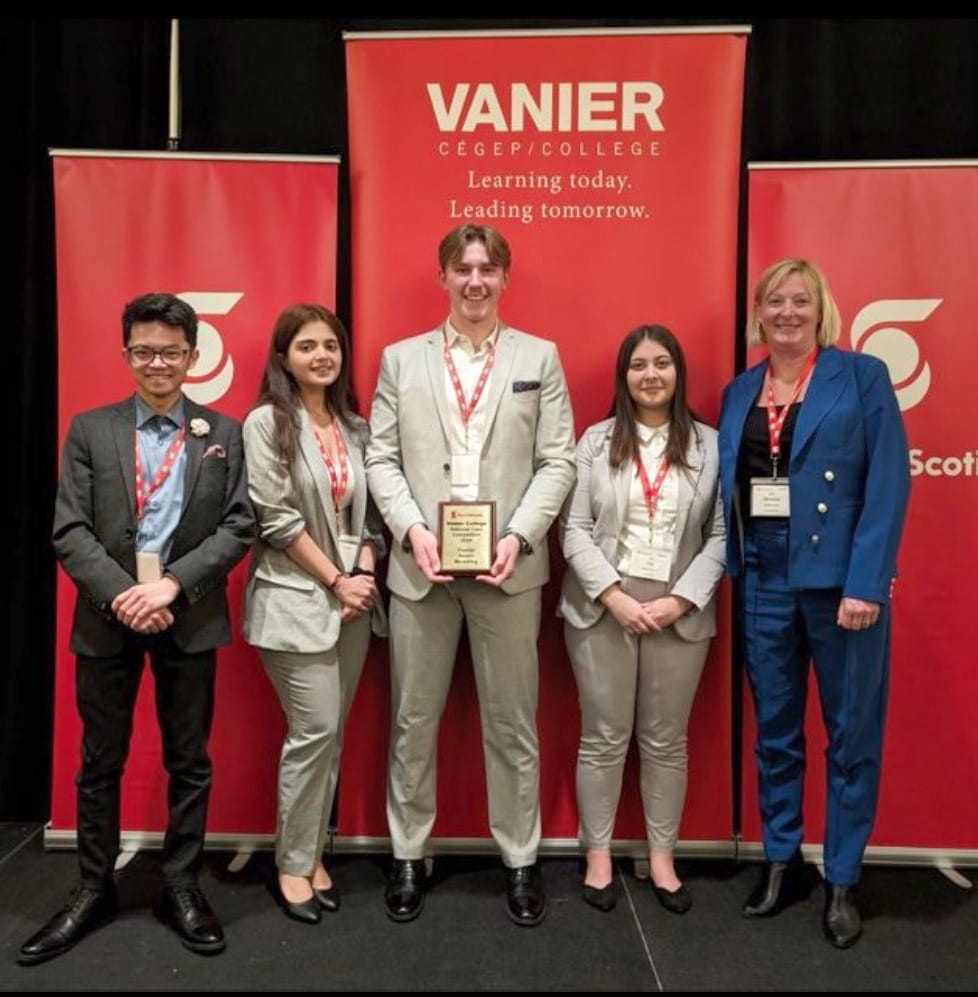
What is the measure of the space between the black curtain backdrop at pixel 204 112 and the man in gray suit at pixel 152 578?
108 centimetres

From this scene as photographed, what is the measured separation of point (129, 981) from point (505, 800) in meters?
1.10

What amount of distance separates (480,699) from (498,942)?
669mm

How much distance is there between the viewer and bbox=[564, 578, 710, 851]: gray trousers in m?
2.58

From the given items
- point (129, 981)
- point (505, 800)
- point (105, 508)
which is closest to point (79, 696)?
point (105, 508)

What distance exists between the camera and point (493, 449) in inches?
97.7

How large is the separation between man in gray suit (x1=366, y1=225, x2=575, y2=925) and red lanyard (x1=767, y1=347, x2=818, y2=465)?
1.90 ft

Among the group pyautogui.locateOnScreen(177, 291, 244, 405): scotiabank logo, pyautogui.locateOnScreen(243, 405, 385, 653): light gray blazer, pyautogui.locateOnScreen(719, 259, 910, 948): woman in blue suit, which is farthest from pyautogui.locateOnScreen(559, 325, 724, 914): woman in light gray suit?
pyautogui.locateOnScreen(177, 291, 244, 405): scotiabank logo

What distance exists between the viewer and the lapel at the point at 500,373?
97.9 inches

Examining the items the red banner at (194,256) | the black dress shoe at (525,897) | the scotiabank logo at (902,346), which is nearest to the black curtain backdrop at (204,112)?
the red banner at (194,256)

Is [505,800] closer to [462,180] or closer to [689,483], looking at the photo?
[689,483]

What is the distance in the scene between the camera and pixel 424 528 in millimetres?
2420

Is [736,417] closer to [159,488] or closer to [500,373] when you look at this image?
[500,373]

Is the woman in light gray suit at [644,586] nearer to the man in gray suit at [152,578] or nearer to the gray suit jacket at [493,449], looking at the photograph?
the gray suit jacket at [493,449]

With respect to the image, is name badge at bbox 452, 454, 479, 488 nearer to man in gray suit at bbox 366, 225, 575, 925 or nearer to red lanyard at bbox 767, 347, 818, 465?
man in gray suit at bbox 366, 225, 575, 925
